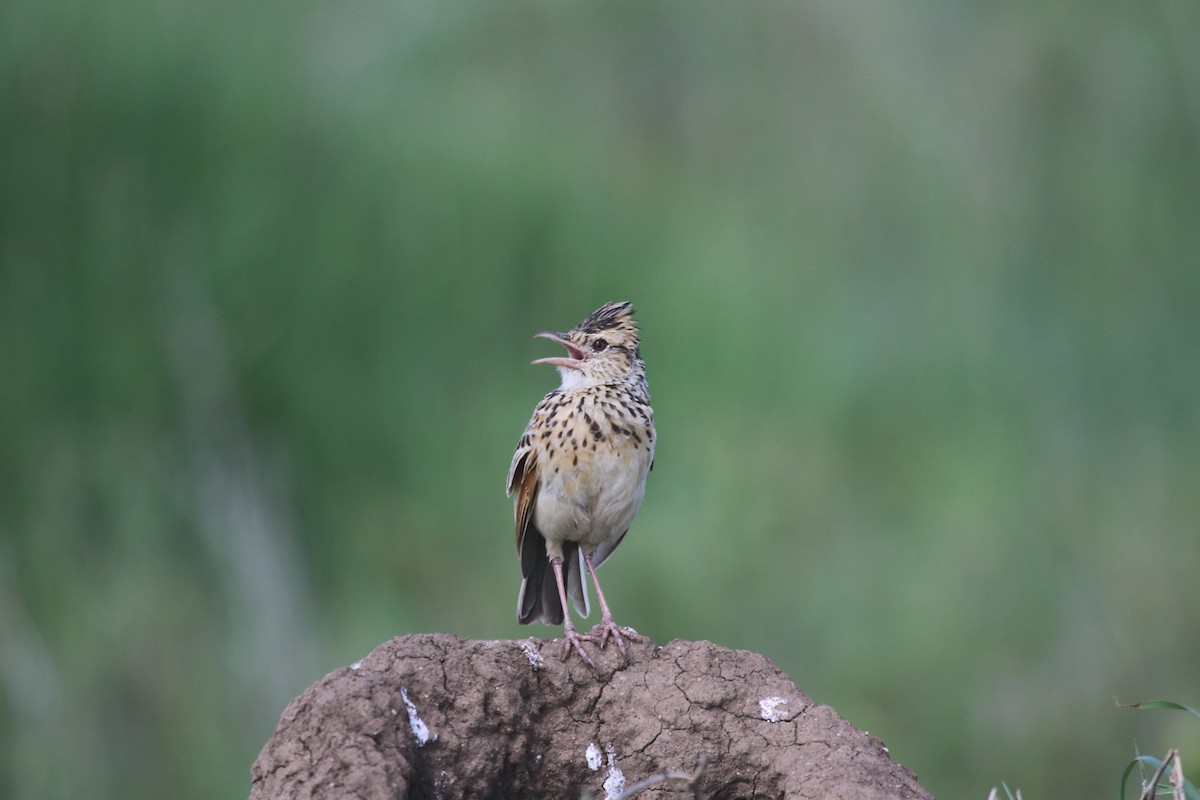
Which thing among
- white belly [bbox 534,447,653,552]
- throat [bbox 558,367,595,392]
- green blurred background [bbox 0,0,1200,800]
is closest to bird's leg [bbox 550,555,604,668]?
white belly [bbox 534,447,653,552]

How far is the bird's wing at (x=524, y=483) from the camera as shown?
5.89 metres

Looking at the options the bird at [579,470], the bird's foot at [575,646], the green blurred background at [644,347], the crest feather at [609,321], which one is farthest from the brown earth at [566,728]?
the green blurred background at [644,347]

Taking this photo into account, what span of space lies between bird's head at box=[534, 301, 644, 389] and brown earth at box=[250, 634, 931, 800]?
1795mm

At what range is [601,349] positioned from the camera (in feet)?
20.5

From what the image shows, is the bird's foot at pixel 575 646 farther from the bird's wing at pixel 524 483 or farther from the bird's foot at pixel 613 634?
the bird's wing at pixel 524 483

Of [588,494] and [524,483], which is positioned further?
[524,483]

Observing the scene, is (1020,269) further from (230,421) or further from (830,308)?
(230,421)

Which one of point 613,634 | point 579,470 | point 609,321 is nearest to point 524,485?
point 579,470

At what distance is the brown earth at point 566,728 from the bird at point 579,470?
4.15ft

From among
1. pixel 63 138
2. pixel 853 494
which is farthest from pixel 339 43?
pixel 853 494

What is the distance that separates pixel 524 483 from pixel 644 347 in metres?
6.08

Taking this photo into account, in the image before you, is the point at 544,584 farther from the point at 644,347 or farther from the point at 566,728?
the point at 644,347

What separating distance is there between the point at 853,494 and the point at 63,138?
6.42 meters

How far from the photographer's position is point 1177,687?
453 inches
